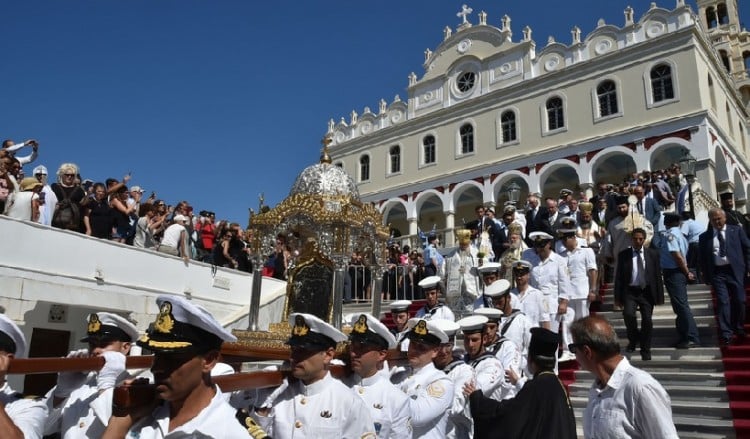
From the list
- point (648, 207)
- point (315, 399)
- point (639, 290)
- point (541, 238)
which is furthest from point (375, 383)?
point (648, 207)

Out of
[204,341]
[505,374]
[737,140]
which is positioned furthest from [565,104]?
[204,341]

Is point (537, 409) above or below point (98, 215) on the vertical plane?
below

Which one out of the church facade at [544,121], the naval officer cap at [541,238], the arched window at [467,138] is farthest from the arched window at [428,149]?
the naval officer cap at [541,238]

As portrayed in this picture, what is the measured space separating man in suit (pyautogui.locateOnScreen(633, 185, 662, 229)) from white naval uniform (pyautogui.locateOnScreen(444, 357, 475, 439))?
10.3 m

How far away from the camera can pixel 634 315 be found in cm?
769

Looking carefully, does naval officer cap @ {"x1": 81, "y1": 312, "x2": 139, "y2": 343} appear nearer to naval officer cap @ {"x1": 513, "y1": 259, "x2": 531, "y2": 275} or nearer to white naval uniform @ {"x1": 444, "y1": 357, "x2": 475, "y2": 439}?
white naval uniform @ {"x1": 444, "y1": 357, "x2": 475, "y2": 439}

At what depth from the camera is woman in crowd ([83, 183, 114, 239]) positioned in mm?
10820

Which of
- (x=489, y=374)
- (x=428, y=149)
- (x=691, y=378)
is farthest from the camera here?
(x=428, y=149)

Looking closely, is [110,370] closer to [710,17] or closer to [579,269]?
[579,269]

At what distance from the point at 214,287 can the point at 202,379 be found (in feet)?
36.9

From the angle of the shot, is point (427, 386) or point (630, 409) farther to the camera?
point (427, 386)

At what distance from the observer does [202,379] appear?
86.1 inches

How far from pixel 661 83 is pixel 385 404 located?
26527 mm

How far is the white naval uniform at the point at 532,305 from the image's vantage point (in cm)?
731
